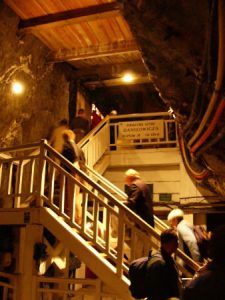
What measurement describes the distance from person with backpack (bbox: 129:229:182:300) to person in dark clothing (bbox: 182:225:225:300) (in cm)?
99

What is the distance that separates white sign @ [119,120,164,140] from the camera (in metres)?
10.9

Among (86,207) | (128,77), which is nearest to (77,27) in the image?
(128,77)

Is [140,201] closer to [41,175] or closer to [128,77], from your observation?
[41,175]

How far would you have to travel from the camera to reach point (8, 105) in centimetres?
952

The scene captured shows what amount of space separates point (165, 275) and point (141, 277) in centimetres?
26

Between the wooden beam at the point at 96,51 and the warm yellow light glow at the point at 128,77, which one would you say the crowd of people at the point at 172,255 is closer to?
the wooden beam at the point at 96,51

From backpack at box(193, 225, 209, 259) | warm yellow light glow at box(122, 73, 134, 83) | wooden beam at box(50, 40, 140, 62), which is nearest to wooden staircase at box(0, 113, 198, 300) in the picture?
backpack at box(193, 225, 209, 259)

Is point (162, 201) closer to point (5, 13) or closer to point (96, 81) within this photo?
point (96, 81)

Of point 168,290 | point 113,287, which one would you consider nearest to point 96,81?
point 113,287

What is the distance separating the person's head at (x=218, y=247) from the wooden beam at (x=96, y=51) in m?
8.54

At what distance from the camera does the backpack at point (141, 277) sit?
3.83 meters

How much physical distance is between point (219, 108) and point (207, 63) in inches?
21.1

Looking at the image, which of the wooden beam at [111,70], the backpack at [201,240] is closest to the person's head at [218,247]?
the backpack at [201,240]

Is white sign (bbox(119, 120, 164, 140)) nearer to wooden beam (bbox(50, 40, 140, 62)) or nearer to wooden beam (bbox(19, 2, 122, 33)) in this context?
wooden beam (bbox(50, 40, 140, 62))
